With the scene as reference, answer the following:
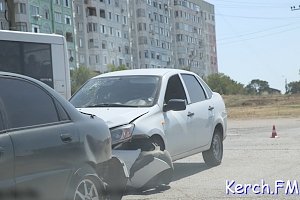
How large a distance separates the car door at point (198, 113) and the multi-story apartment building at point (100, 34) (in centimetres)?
7129

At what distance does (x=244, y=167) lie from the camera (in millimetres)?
10453

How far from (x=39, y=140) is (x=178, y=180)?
462 centimetres

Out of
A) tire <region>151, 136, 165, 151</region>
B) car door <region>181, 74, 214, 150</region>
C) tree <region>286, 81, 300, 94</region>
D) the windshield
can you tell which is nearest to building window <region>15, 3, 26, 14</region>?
car door <region>181, 74, 214, 150</region>

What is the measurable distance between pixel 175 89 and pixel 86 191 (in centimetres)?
475

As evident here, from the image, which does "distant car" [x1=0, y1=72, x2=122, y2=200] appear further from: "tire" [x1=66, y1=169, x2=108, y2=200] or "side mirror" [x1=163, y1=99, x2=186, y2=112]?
"side mirror" [x1=163, y1=99, x2=186, y2=112]

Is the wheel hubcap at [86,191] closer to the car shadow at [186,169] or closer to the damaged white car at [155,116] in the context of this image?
the damaged white car at [155,116]

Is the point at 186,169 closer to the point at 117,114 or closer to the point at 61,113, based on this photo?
the point at 117,114

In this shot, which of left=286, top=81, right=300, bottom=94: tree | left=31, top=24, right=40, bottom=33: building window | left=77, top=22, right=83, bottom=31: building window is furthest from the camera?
left=286, top=81, right=300, bottom=94: tree

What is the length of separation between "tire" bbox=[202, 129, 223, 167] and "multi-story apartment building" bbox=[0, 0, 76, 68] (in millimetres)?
52217

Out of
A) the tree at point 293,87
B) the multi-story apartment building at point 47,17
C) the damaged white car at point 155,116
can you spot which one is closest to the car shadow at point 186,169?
the damaged white car at point 155,116

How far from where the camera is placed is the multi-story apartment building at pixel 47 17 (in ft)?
211

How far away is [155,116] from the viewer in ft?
28.6

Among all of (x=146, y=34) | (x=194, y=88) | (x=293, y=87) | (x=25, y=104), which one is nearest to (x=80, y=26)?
(x=146, y=34)

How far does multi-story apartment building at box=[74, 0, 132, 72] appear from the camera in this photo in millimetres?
82812
